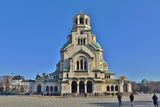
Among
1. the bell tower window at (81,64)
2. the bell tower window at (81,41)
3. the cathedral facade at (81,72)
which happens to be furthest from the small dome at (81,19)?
the bell tower window at (81,64)

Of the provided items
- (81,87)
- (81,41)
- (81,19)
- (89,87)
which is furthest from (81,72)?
(81,19)

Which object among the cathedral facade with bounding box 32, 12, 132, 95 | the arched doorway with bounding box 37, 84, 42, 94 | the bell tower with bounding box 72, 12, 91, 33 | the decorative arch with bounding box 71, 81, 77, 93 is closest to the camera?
the cathedral facade with bounding box 32, 12, 132, 95

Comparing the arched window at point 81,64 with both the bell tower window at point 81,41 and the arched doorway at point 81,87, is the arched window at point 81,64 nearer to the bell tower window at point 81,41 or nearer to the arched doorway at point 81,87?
the arched doorway at point 81,87

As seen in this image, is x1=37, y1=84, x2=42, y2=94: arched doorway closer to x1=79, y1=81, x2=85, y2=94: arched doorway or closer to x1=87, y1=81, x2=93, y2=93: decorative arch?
x1=79, y1=81, x2=85, y2=94: arched doorway

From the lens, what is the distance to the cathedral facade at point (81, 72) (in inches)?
3236

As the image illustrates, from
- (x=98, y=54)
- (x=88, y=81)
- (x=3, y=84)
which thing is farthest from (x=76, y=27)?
(x=3, y=84)

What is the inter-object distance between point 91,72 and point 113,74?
1153 centimetres

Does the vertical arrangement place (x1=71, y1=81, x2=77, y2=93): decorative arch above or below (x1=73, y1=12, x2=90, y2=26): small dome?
below

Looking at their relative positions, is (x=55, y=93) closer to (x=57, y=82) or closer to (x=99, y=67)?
(x=57, y=82)

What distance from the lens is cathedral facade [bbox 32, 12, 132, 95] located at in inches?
3236

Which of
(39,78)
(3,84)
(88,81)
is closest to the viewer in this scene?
(88,81)

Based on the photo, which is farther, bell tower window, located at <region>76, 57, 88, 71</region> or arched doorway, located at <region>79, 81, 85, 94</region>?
bell tower window, located at <region>76, 57, 88, 71</region>

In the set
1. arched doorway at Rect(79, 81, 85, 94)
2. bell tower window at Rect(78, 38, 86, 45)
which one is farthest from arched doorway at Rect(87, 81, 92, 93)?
bell tower window at Rect(78, 38, 86, 45)

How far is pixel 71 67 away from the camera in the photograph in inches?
3275
